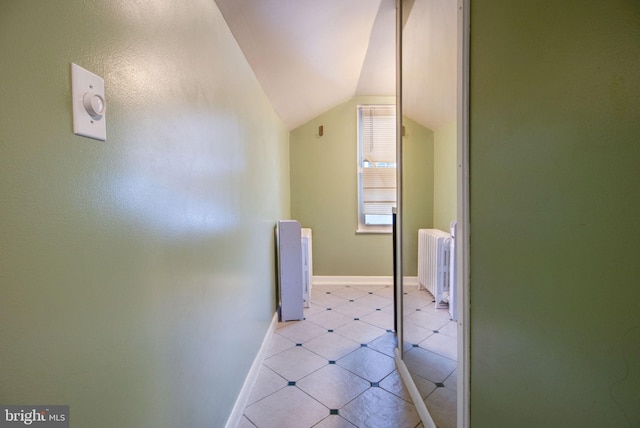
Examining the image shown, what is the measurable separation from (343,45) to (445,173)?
1548 mm

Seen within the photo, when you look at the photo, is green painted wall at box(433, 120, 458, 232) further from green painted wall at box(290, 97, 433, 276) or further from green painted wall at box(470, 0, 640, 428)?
green painted wall at box(290, 97, 433, 276)

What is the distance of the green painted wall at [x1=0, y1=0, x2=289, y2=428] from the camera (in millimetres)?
487

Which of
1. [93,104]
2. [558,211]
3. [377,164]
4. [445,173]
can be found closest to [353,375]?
[445,173]

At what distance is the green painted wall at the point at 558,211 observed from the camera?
0.47 metres

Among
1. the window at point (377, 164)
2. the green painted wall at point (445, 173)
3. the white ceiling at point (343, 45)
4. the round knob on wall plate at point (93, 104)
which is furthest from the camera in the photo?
the window at point (377, 164)

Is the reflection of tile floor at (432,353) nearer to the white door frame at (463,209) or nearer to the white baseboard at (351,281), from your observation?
the white door frame at (463,209)

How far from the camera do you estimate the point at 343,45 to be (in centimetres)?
237

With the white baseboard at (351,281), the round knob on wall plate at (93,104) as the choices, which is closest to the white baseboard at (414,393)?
the round knob on wall plate at (93,104)

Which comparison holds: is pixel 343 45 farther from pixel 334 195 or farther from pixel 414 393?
pixel 414 393

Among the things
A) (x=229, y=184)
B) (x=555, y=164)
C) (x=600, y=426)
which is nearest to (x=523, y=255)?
(x=555, y=164)

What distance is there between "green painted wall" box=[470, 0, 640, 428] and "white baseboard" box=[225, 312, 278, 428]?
4.07 feet

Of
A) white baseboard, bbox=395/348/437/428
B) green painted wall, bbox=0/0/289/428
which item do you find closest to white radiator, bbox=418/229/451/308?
white baseboard, bbox=395/348/437/428

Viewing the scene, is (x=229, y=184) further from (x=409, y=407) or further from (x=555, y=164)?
(x=409, y=407)

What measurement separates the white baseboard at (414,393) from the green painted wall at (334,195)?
2003 millimetres
